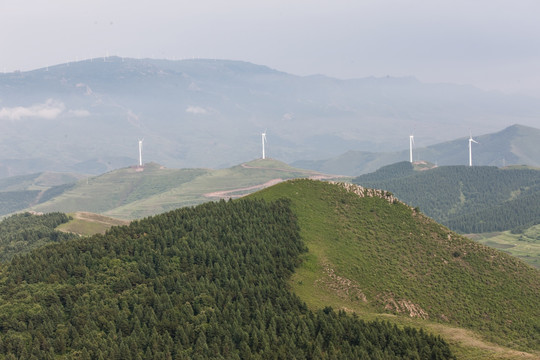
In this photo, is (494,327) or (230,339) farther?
(494,327)

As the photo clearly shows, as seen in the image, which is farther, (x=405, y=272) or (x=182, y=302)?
(x=405, y=272)

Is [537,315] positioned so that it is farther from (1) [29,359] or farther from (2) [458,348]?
(1) [29,359]

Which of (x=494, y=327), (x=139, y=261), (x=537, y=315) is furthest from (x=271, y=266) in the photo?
(x=537, y=315)

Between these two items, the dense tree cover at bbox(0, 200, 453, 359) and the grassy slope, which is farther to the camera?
the grassy slope

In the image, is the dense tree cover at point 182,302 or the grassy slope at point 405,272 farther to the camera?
the grassy slope at point 405,272
